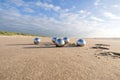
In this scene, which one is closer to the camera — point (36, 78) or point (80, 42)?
point (36, 78)

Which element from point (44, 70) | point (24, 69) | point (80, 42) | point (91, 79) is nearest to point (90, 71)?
point (91, 79)

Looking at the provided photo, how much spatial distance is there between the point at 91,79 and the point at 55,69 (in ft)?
7.65

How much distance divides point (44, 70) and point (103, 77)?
10.5 feet

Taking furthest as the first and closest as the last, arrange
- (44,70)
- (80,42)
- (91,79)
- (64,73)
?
(80,42), (44,70), (64,73), (91,79)

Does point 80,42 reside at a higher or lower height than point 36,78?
higher

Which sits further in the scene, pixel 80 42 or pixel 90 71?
pixel 80 42

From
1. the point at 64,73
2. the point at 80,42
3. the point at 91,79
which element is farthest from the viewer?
the point at 80,42

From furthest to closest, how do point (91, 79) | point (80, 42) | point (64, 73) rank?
point (80, 42)
point (64, 73)
point (91, 79)

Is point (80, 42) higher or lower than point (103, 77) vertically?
higher

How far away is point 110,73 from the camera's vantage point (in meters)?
7.66

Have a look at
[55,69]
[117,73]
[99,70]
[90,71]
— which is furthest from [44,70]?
[117,73]

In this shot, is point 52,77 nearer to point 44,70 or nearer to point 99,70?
point 44,70

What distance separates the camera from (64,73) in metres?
7.58

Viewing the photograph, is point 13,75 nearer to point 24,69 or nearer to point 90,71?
point 24,69
